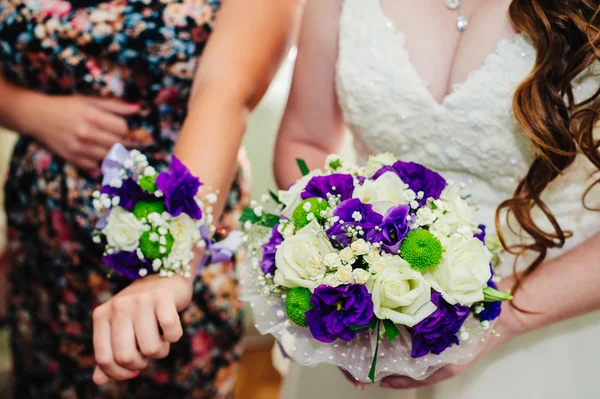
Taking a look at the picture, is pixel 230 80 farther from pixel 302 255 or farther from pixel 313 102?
pixel 302 255

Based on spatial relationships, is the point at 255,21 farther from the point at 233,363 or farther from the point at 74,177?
the point at 233,363

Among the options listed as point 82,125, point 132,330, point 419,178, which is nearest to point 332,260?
point 419,178

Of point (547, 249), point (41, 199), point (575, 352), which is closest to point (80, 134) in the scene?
point (41, 199)

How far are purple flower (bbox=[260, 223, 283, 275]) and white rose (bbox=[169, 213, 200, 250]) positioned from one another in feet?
0.44

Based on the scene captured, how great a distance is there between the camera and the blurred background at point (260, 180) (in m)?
3.07

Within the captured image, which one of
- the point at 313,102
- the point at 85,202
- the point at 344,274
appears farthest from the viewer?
the point at 85,202

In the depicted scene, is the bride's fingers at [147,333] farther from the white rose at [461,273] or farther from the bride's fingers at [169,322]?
the white rose at [461,273]

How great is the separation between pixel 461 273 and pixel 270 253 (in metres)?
0.31

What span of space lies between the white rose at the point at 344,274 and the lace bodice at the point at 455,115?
18.5 inches

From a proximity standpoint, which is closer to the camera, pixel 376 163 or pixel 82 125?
pixel 376 163

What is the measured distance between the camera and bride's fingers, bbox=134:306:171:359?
35.4 inches

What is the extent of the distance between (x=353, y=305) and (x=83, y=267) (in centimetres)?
94

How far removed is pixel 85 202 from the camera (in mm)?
1508

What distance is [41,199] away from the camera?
156cm
